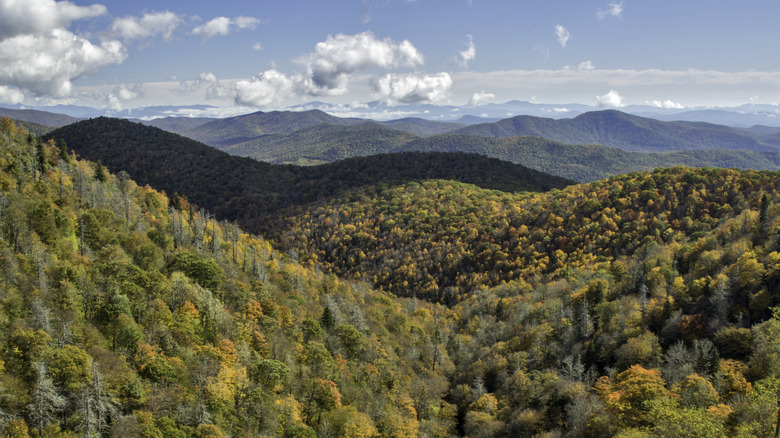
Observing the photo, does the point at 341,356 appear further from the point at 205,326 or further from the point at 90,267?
the point at 90,267

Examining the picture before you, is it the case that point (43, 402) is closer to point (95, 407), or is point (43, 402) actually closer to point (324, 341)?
point (95, 407)

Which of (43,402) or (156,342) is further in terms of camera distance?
(156,342)

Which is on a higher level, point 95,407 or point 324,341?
point 95,407

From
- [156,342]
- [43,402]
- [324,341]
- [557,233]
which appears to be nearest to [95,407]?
[43,402]

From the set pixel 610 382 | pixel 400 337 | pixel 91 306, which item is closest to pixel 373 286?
pixel 400 337

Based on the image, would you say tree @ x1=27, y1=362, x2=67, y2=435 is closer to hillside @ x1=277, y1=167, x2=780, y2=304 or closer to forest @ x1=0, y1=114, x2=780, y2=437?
forest @ x1=0, y1=114, x2=780, y2=437

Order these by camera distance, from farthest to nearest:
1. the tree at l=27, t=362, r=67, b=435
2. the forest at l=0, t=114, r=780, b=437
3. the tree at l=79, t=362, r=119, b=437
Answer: the forest at l=0, t=114, r=780, b=437, the tree at l=79, t=362, r=119, b=437, the tree at l=27, t=362, r=67, b=435

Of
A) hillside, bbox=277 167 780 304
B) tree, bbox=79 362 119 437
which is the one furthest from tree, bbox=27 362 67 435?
hillside, bbox=277 167 780 304
